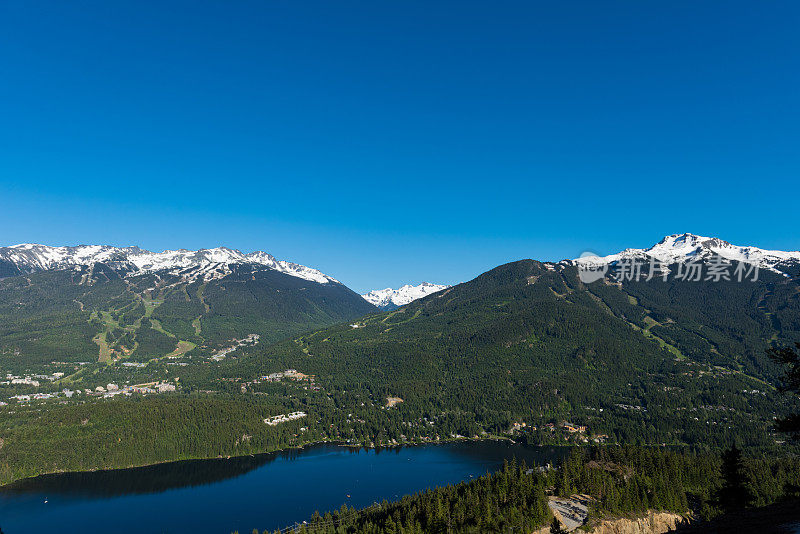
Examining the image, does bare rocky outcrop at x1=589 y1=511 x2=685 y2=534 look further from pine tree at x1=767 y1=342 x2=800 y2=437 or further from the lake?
the lake

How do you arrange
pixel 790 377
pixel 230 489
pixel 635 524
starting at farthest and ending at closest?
1. pixel 230 489
2. pixel 635 524
3. pixel 790 377

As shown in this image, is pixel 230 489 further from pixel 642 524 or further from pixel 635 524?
pixel 642 524

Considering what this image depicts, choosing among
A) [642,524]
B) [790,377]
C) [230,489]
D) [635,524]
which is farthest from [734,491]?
[230,489]

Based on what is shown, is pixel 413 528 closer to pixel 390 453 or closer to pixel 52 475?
pixel 390 453

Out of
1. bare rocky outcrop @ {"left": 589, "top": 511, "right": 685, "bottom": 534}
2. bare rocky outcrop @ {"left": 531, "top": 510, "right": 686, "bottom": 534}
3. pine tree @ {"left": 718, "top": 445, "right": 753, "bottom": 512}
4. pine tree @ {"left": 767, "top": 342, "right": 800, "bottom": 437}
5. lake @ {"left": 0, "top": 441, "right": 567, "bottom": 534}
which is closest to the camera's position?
pine tree @ {"left": 767, "top": 342, "right": 800, "bottom": 437}

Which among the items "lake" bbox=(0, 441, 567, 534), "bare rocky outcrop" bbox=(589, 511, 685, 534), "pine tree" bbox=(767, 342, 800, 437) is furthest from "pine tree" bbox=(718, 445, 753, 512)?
"lake" bbox=(0, 441, 567, 534)

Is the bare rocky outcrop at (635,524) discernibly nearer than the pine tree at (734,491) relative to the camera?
No

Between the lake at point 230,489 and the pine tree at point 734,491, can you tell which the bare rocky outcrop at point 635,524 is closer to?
the pine tree at point 734,491

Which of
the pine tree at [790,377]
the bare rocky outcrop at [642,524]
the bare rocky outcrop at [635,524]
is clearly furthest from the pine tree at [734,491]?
the pine tree at [790,377]

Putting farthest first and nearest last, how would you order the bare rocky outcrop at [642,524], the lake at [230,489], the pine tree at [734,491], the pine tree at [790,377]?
1. the lake at [230,489]
2. the bare rocky outcrop at [642,524]
3. the pine tree at [734,491]
4. the pine tree at [790,377]
